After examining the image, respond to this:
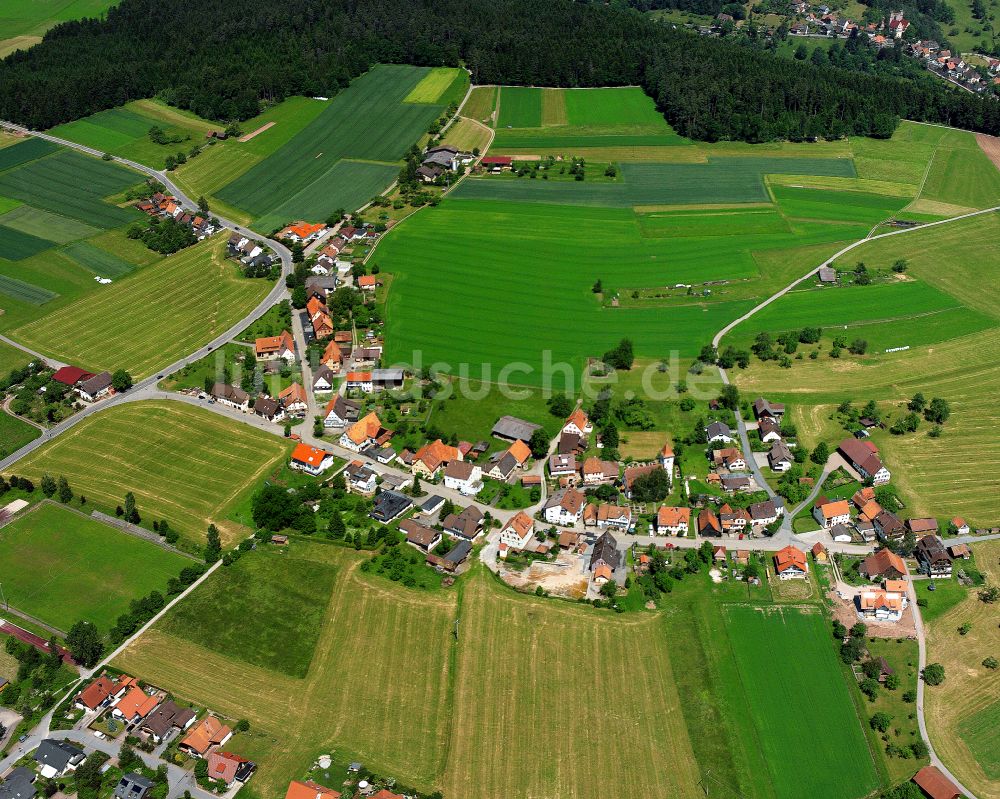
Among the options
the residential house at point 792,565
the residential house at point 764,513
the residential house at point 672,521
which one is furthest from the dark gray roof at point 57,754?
the residential house at point 764,513

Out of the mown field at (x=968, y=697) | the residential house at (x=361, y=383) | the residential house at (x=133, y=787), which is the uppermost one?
the mown field at (x=968, y=697)

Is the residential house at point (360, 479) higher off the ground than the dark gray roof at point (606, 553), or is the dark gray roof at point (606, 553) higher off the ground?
the dark gray roof at point (606, 553)

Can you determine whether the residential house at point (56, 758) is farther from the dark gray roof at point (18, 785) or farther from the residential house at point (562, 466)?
the residential house at point (562, 466)

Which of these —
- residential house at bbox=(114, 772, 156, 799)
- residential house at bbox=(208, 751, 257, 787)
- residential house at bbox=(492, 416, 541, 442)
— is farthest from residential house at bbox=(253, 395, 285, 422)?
residential house at bbox=(114, 772, 156, 799)

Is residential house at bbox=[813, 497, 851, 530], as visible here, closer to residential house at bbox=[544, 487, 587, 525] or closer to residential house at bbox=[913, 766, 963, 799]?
residential house at bbox=[544, 487, 587, 525]

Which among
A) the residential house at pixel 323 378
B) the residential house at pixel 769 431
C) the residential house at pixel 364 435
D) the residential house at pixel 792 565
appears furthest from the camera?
the residential house at pixel 323 378

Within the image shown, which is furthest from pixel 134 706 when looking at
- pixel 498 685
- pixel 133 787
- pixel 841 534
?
pixel 841 534
